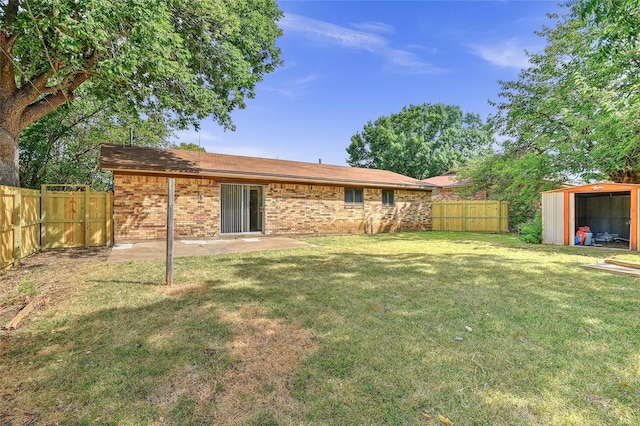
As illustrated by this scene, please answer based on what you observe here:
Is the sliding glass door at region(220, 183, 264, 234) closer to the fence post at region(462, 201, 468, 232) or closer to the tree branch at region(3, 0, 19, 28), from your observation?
the tree branch at region(3, 0, 19, 28)

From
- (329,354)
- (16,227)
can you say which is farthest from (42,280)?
(329,354)

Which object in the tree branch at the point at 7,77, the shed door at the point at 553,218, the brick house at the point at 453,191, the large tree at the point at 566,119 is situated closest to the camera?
the tree branch at the point at 7,77

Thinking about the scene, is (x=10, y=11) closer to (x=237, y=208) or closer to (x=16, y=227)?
(x=16, y=227)

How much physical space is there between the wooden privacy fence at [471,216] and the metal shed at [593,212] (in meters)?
3.10

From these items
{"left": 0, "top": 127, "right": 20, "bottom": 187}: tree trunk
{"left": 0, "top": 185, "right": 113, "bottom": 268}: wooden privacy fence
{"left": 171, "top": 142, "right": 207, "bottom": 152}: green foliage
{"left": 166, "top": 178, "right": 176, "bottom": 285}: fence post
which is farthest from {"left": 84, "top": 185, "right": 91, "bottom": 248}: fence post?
{"left": 171, "top": 142, "right": 207, "bottom": 152}: green foliage

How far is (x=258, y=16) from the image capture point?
1023 centimetres

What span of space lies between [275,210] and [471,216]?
10870 millimetres

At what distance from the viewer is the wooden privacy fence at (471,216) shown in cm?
1564

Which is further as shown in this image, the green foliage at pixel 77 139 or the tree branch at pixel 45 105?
the green foliage at pixel 77 139

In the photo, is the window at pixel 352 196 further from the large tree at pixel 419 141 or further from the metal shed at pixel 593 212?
the large tree at pixel 419 141

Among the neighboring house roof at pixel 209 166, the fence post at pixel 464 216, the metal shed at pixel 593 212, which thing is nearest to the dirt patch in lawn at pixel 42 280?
the neighboring house roof at pixel 209 166

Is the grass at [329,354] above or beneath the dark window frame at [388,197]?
beneath

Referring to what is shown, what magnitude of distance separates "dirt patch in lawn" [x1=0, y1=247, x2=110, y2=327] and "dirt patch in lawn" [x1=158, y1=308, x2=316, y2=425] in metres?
2.91

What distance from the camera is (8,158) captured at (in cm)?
767
